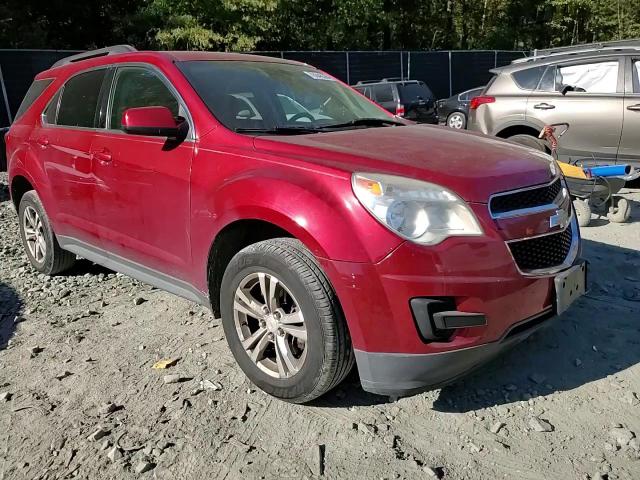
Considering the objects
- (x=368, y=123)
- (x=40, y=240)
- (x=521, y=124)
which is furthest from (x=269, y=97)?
(x=521, y=124)

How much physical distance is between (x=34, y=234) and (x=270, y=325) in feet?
10.3

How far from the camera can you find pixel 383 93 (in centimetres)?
1566

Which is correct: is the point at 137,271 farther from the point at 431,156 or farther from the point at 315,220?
the point at 431,156

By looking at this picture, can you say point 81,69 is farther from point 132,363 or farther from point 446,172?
point 446,172

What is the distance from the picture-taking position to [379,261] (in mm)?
2461

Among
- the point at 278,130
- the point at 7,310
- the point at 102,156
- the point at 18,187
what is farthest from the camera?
the point at 18,187

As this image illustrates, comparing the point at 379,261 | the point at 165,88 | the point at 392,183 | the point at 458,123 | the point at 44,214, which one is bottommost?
the point at 458,123

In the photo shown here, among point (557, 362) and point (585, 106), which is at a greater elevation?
point (585, 106)

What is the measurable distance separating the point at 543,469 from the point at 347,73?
20442 millimetres

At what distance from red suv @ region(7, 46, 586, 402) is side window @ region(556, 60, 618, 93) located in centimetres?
471

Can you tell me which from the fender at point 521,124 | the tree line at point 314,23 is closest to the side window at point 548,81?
the fender at point 521,124

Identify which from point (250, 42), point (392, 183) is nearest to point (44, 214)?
point (392, 183)

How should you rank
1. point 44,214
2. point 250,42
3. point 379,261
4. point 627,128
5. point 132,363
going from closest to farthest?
point 379,261, point 132,363, point 44,214, point 627,128, point 250,42

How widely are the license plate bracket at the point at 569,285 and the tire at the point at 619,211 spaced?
139 inches
